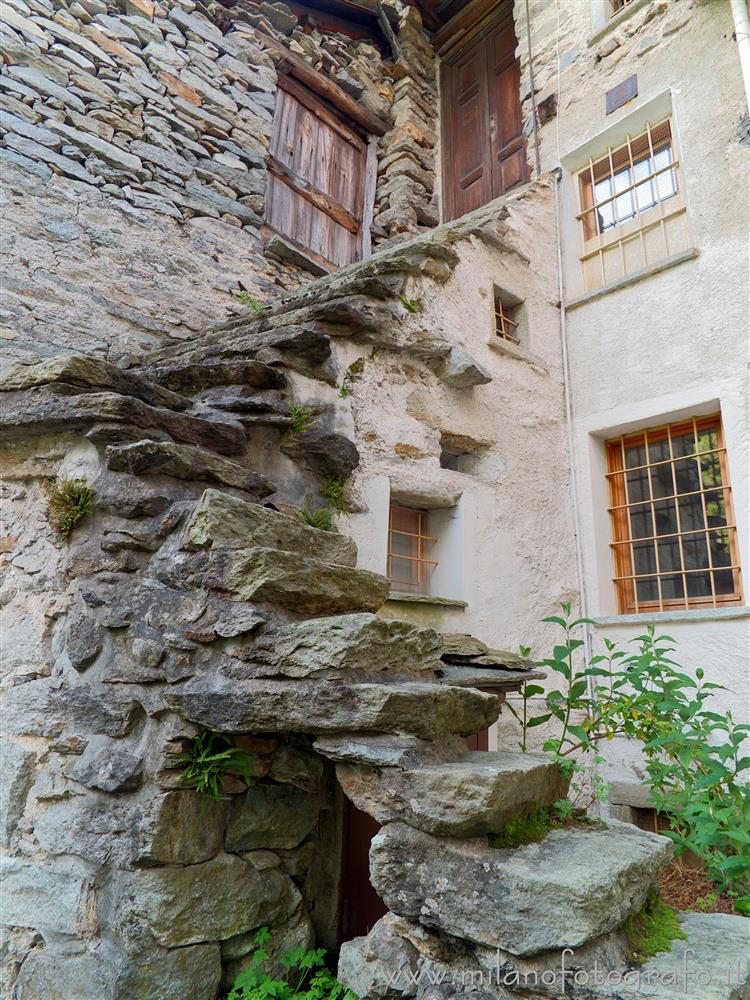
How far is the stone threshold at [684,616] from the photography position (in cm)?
377

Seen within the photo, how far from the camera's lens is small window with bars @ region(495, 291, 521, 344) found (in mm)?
4876

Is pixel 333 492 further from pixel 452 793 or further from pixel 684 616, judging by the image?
pixel 684 616

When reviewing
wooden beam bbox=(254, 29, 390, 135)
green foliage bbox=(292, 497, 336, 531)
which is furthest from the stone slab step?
wooden beam bbox=(254, 29, 390, 135)

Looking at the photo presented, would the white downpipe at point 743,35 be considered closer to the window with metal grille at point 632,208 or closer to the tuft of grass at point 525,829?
the window with metal grille at point 632,208

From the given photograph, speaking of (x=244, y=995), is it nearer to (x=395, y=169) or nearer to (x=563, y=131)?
(x=563, y=131)

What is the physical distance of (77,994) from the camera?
1.87 m

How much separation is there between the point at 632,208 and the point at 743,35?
1226mm

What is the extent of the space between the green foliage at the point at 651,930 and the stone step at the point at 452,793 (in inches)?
12.8

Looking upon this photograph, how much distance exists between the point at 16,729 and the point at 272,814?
0.91 m

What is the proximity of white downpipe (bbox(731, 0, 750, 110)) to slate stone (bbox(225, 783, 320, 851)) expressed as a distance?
5119mm

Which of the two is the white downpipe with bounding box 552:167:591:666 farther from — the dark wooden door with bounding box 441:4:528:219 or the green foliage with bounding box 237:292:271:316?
the green foliage with bounding box 237:292:271:316

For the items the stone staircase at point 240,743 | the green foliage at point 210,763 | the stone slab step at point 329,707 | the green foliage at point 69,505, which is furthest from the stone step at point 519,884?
the green foliage at point 69,505

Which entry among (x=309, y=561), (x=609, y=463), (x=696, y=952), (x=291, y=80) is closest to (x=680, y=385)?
(x=609, y=463)

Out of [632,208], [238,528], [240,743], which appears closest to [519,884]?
[240,743]
